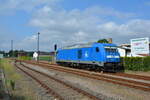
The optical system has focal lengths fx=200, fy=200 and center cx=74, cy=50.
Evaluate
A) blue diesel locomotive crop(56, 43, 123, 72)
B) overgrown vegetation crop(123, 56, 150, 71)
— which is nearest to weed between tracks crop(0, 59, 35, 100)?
blue diesel locomotive crop(56, 43, 123, 72)

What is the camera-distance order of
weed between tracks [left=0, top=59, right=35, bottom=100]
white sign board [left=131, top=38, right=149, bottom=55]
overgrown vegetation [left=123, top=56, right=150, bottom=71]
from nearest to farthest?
weed between tracks [left=0, top=59, right=35, bottom=100] < overgrown vegetation [left=123, top=56, right=150, bottom=71] < white sign board [left=131, top=38, right=149, bottom=55]

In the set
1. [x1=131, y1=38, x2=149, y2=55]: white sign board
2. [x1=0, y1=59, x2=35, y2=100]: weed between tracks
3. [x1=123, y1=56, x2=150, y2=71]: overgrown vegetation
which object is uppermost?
[x1=131, y1=38, x2=149, y2=55]: white sign board

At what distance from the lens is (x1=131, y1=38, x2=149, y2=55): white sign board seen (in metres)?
26.5

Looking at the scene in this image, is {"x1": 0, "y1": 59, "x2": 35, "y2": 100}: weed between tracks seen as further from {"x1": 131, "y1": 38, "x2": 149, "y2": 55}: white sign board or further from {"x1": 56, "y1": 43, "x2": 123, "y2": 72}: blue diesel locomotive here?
{"x1": 131, "y1": 38, "x2": 149, "y2": 55}: white sign board

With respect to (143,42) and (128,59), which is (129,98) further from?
(143,42)

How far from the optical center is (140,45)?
27.3 meters

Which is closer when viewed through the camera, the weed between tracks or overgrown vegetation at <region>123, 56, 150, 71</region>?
the weed between tracks

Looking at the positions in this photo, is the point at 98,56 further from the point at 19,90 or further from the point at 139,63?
the point at 19,90

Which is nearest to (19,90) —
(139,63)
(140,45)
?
(139,63)

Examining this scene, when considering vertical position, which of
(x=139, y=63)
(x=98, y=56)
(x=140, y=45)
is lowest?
(x=139, y=63)

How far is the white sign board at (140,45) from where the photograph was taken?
26.5 m

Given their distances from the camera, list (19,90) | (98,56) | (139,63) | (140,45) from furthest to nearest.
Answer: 1. (140,45)
2. (139,63)
3. (98,56)
4. (19,90)

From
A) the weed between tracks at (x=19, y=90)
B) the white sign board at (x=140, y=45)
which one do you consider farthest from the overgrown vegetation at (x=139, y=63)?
the weed between tracks at (x=19, y=90)

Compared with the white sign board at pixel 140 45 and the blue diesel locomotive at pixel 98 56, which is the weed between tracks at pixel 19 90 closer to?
the blue diesel locomotive at pixel 98 56
